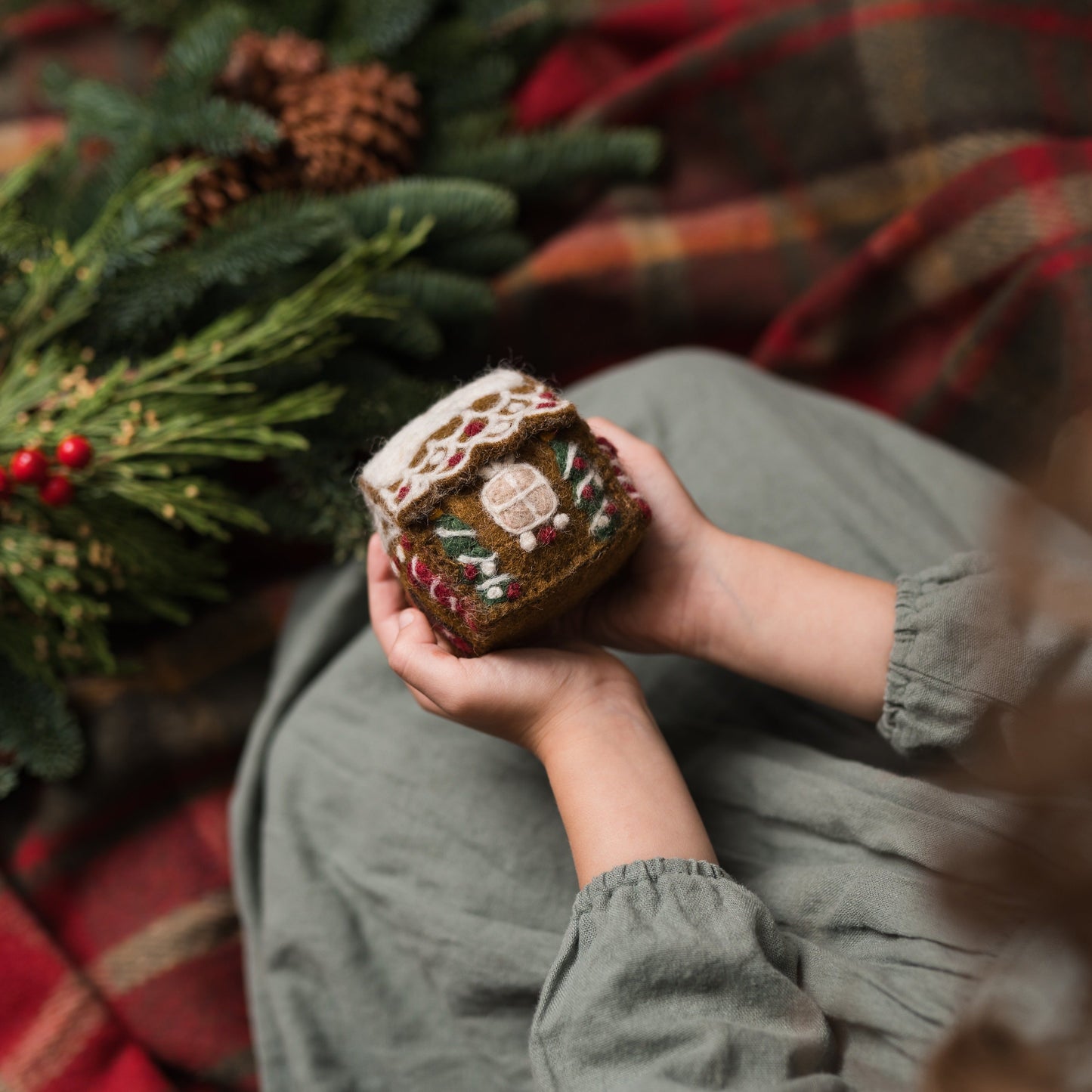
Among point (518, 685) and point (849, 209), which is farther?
point (849, 209)

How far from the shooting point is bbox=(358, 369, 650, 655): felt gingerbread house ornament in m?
0.47

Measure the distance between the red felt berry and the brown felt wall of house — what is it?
10.3 inches

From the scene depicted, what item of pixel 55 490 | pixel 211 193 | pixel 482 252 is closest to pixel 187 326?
pixel 211 193

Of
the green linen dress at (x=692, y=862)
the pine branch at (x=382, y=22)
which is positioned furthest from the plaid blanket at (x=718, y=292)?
the pine branch at (x=382, y=22)

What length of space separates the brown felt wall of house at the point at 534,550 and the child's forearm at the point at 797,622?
0.12 meters

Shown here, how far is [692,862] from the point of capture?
52 cm

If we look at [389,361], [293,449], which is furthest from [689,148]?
[293,449]

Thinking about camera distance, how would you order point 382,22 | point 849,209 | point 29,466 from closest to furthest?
point 29,466 < point 382,22 < point 849,209

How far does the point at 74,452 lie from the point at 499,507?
299mm

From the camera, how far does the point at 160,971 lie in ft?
2.54

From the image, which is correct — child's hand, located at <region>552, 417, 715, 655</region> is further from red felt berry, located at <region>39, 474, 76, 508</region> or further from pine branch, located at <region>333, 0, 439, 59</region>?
pine branch, located at <region>333, 0, 439, 59</region>

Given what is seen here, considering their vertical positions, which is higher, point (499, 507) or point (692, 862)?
point (499, 507)

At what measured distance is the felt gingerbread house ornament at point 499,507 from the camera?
0.47 metres

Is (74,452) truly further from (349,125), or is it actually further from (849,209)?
(849,209)
